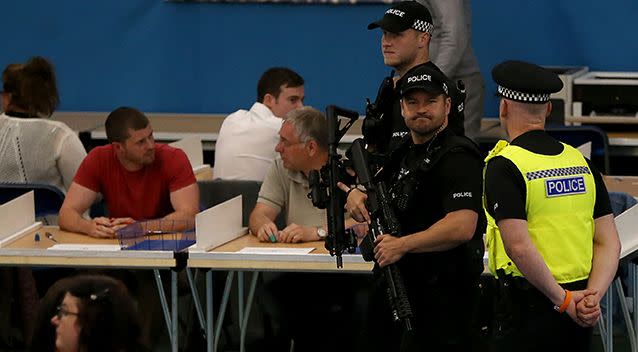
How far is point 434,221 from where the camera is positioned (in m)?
4.41

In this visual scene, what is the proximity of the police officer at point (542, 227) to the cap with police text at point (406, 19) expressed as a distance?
105 cm

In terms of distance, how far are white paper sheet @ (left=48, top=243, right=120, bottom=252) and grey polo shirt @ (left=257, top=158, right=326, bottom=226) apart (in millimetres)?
666

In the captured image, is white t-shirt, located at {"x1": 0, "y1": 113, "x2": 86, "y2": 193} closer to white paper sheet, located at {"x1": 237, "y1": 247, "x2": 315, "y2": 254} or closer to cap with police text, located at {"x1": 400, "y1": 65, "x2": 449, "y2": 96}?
white paper sheet, located at {"x1": 237, "y1": 247, "x2": 315, "y2": 254}

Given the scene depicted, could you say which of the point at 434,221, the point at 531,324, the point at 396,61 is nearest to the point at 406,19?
the point at 396,61

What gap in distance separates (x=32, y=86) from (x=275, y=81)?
1.22 meters

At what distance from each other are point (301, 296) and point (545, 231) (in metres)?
2.20

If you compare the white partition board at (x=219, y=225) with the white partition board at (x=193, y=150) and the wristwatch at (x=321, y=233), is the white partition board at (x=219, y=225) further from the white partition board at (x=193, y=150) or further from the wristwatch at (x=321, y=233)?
the white partition board at (x=193, y=150)

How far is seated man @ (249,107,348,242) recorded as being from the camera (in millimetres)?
5793

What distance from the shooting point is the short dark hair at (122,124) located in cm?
605

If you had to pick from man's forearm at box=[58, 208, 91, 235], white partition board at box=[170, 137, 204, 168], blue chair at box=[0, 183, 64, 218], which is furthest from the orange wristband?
white partition board at box=[170, 137, 204, 168]

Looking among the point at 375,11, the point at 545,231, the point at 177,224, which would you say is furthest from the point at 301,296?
the point at 375,11

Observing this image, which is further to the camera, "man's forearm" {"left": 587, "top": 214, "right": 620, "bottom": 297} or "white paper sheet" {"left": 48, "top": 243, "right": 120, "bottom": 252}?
"white paper sheet" {"left": 48, "top": 243, "right": 120, "bottom": 252}

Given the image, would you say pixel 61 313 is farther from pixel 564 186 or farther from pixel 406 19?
pixel 406 19

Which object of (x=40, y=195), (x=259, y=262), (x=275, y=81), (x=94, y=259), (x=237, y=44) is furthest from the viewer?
(x=237, y=44)
